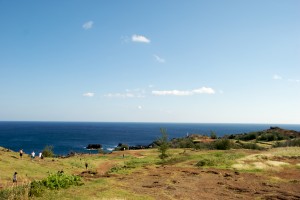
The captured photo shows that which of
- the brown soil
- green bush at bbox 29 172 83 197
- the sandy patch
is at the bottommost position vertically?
the brown soil

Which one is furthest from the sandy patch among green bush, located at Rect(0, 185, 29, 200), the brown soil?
green bush, located at Rect(0, 185, 29, 200)

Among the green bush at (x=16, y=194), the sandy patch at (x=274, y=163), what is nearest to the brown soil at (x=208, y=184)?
the sandy patch at (x=274, y=163)

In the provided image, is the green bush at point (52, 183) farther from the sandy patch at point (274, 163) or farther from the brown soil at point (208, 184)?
the sandy patch at point (274, 163)

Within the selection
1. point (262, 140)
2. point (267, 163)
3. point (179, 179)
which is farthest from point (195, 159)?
point (262, 140)

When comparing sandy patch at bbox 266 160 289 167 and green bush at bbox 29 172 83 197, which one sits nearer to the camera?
green bush at bbox 29 172 83 197

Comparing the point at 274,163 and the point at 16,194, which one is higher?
the point at 16,194

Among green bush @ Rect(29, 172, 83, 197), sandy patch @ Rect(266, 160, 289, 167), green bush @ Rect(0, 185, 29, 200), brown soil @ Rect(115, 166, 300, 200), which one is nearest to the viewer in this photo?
green bush @ Rect(0, 185, 29, 200)

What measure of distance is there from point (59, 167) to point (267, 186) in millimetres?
31065

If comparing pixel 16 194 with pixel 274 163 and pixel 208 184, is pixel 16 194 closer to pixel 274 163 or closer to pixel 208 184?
pixel 208 184

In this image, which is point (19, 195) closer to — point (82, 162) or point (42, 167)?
point (42, 167)

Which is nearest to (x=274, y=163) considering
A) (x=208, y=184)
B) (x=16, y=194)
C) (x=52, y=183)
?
(x=208, y=184)

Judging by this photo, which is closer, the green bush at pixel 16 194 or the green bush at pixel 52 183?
the green bush at pixel 16 194

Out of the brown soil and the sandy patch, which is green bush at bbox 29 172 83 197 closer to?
the brown soil

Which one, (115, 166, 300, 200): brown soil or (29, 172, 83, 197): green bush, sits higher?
(29, 172, 83, 197): green bush
